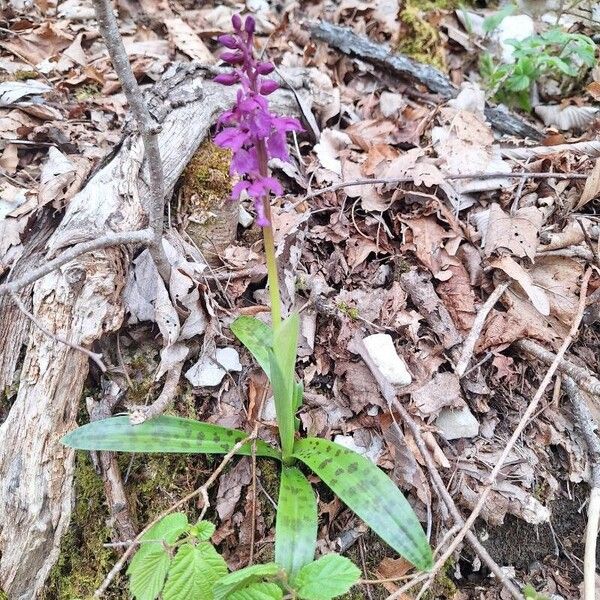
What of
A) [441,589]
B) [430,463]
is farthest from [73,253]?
[441,589]

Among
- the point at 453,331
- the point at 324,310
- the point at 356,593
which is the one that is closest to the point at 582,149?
the point at 453,331

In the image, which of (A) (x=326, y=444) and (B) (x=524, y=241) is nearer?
(A) (x=326, y=444)

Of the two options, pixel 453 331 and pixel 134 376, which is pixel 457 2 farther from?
pixel 134 376

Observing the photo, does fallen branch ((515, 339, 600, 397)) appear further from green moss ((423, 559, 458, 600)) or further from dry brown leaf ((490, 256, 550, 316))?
green moss ((423, 559, 458, 600))

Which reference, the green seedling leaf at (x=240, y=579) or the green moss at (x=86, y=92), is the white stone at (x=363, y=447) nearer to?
the green seedling leaf at (x=240, y=579)

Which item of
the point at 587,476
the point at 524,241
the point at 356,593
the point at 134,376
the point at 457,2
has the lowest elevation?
the point at 356,593
